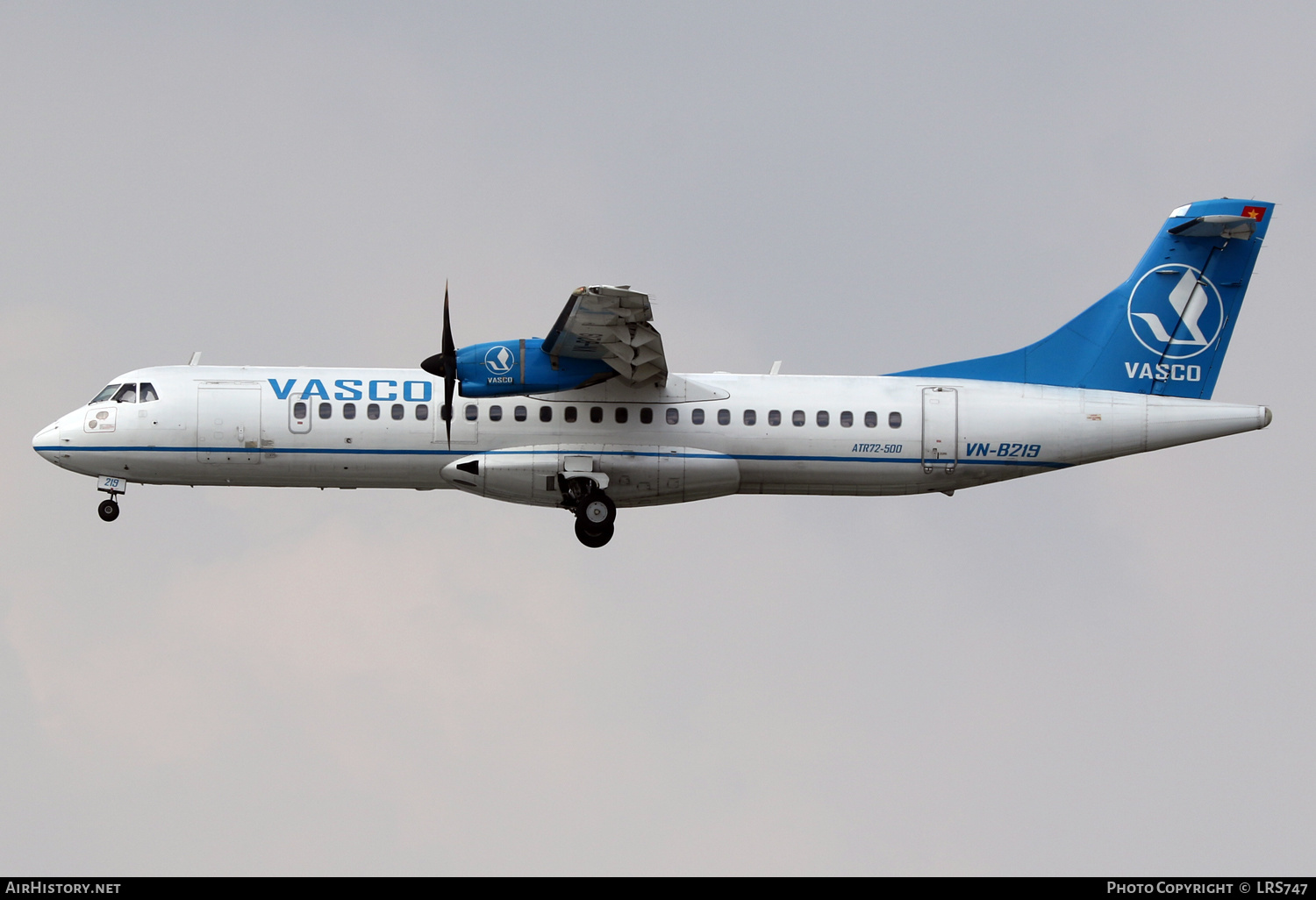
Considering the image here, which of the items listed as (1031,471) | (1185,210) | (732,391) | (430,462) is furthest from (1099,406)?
(430,462)

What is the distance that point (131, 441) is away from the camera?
24.8 m

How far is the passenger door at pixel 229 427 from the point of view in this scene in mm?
24547

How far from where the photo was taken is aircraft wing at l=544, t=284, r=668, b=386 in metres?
22.1

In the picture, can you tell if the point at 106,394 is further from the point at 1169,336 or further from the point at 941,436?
the point at 1169,336

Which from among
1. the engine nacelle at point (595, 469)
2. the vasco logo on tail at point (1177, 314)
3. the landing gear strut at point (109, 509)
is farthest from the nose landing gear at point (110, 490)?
the vasco logo on tail at point (1177, 314)

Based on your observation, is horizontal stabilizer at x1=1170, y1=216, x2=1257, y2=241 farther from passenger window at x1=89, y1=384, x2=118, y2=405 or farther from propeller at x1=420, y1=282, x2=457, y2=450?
passenger window at x1=89, y1=384, x2=118, y2=405

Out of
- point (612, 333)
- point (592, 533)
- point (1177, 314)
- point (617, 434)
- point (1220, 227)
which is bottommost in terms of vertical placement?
point (592, 533)

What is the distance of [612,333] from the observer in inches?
907

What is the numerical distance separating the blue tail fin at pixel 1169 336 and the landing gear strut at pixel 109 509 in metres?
13.2

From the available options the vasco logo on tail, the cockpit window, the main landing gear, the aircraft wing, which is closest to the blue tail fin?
the vasco logo on tail

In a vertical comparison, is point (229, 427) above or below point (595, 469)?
above

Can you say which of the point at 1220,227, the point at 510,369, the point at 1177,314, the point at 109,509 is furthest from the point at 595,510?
the point at 1220,227

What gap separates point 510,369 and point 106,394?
712cm

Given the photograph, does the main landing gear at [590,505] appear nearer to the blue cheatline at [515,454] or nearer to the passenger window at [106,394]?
the blue cheatline at [515,454]
